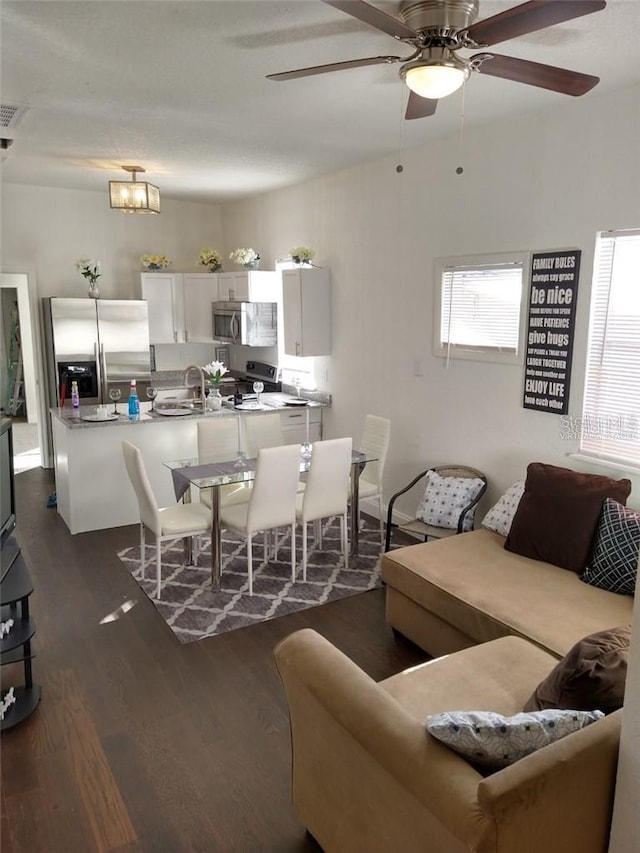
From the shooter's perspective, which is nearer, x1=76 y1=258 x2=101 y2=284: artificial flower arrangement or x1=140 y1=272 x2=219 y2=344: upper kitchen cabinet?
x1=76 y1=258 x2=101 y2=284: artificial flower arrangement

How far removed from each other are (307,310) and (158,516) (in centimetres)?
256

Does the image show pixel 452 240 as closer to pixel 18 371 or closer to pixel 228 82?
pixel 228 82

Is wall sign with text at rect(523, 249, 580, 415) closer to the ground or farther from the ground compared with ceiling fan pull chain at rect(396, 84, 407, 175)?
closer to the ground

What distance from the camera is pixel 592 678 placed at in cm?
181

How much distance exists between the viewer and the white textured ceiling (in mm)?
2426

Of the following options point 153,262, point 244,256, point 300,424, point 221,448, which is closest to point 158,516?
point 221,448

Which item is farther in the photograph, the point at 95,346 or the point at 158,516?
the point at 95,346

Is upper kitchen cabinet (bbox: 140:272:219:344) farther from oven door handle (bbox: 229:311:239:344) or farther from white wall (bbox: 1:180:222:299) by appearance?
oven door handle (bbox: 229:311:239:344)

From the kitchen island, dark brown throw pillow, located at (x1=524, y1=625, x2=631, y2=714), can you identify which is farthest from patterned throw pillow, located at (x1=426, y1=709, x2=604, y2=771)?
the kitchen island

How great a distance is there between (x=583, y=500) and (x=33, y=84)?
3.54 meters

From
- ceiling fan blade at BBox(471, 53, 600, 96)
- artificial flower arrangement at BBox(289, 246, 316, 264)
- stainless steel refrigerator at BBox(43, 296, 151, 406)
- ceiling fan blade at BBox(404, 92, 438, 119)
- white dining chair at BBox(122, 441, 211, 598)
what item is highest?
ceiling fan blade at BBox(404, 92, 438, 119)

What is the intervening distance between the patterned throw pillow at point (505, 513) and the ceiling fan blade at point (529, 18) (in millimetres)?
2414

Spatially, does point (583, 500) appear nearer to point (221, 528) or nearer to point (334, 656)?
point (334, 656)

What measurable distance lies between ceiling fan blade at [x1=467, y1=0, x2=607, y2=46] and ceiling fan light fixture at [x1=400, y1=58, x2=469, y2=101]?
10cm
